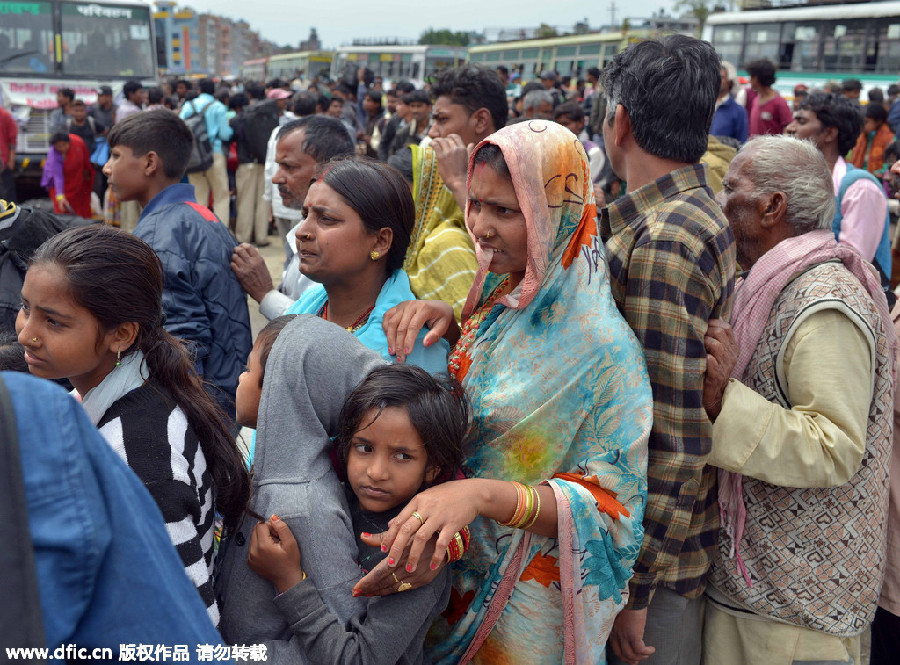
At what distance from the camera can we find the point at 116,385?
154cm

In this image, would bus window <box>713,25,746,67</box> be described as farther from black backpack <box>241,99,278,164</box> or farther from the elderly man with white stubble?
the elderly man with white stubble

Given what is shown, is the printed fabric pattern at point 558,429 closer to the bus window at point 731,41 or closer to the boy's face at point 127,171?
the boy's face at point 127,171

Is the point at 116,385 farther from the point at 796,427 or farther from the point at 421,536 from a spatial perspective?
the point at 796,427

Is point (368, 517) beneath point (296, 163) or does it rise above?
beneath

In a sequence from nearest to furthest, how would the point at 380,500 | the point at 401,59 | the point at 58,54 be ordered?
the point at 380,500, the point at 58,54, the point at 401,59

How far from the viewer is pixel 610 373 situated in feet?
5.30

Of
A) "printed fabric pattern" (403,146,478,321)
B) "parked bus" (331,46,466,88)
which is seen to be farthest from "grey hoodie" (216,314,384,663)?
"parked bus" (331,46,466,88)

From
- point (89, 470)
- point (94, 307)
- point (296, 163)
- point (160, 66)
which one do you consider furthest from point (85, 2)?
point (89, 470)

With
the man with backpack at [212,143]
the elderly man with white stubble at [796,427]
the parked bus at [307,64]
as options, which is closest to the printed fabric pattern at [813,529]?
the elderly man with white stubble at [796,427]

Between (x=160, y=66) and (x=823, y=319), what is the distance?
1249 cm

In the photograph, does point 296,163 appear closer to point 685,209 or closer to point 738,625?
point 685,209

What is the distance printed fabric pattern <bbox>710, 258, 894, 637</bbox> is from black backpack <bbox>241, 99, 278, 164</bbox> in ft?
26.6

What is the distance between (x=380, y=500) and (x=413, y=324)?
0.47m

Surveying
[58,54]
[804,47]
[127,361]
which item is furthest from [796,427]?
[804,47]
